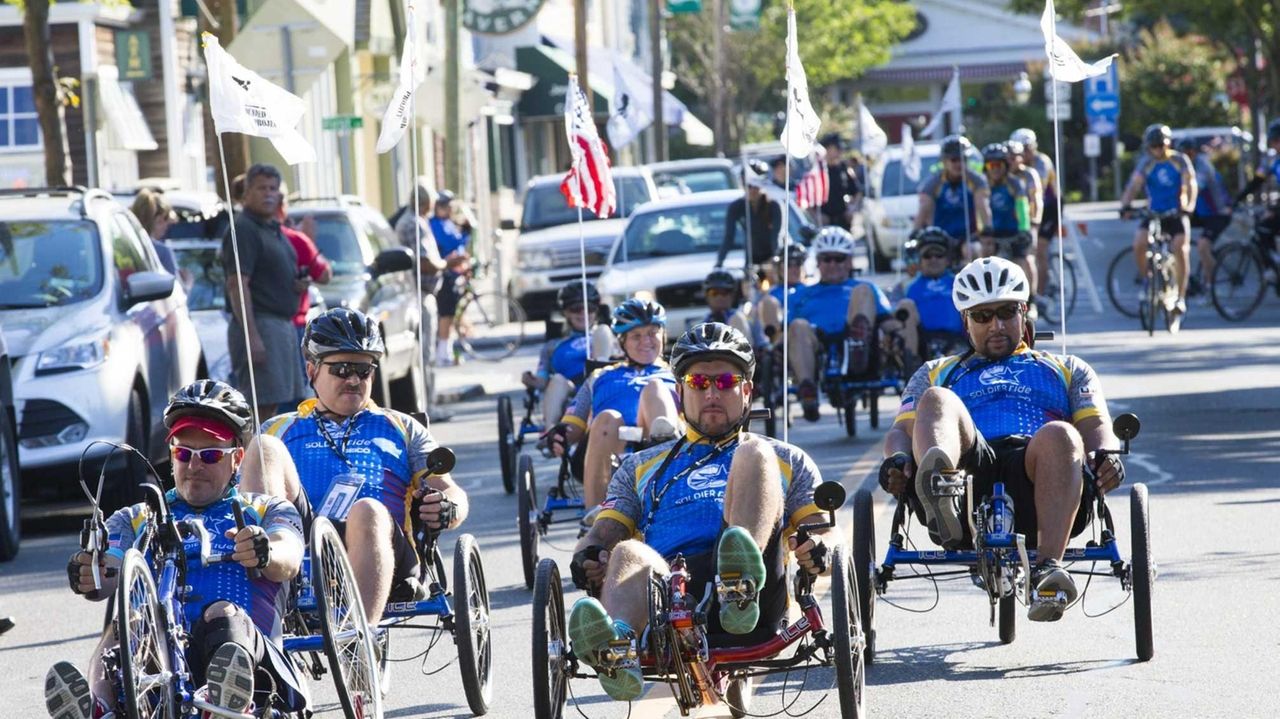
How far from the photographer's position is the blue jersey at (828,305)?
15.6 meters

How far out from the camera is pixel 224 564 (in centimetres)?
662

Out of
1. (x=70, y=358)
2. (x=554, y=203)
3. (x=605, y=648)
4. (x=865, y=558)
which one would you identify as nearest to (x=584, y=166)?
(x=70, y=358)

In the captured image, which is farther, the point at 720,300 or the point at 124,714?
the point at 720,300

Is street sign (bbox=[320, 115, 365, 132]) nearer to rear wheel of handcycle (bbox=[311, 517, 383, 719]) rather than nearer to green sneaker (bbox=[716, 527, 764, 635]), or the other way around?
rear wheel of handcycle (bbox=[311, 517, 383, 719])

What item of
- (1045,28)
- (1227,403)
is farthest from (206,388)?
(1227,403)

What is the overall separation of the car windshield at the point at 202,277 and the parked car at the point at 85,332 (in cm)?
273

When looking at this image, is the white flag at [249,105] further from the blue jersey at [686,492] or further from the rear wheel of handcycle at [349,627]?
the rear wheel of handcycle at [349,627]

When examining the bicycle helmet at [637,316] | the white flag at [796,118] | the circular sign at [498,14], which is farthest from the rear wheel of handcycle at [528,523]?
the circular sign at [498,14]

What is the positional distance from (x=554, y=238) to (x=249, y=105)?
20.0 meters

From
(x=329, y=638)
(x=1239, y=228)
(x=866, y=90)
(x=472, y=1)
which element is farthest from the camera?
(x=866, y=90)

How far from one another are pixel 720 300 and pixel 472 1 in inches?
878

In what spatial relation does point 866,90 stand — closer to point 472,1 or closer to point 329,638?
point 472,1

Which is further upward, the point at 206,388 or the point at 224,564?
the point at 206,388

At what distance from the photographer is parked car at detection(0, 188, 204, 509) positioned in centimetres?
1279
